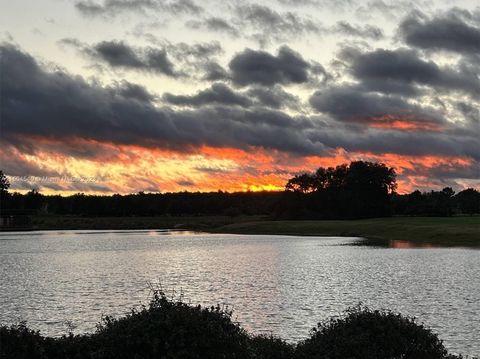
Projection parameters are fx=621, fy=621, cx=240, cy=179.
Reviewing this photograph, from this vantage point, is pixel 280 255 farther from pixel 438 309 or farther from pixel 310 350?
pixel 310 350

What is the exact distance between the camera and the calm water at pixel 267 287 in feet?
99.5

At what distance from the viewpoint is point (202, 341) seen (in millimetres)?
15688

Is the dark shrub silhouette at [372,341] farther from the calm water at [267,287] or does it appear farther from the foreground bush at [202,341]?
the calm water at [267,287]

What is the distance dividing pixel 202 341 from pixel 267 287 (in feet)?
94.1

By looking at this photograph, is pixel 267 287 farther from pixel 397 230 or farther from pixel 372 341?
pixel 397 230

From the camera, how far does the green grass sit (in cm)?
10012

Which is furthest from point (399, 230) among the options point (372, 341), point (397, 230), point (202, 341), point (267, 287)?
point (202, 341)

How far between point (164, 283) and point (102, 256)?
33157mm

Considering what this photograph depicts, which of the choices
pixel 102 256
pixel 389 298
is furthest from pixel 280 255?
pixel 389 298

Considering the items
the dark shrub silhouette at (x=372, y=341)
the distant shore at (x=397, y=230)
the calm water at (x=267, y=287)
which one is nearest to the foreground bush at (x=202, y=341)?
the dark shrub silhouette at (x=372, y=341)

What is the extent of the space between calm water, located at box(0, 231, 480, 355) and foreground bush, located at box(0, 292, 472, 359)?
26.5ft

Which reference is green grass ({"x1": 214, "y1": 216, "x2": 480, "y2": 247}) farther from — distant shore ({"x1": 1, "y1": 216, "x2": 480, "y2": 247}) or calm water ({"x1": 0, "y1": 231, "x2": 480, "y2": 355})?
calm water ({"x1": 0, "y1": 231, "x2": 480, "y2": 355})

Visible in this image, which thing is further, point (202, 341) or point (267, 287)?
point (267, 287)

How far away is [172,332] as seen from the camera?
15.8 m
